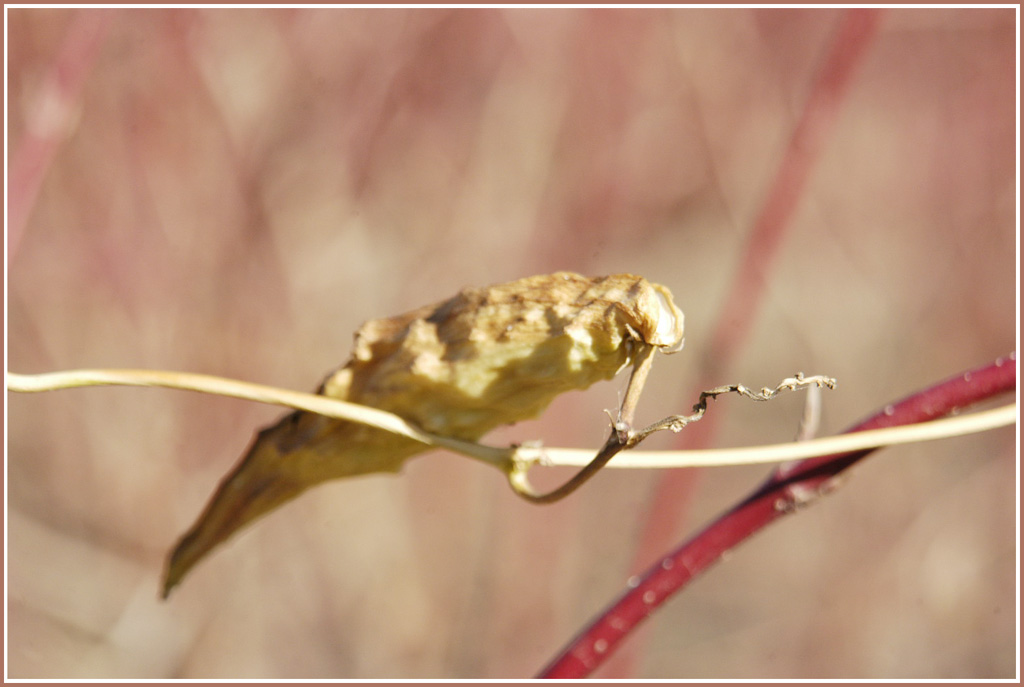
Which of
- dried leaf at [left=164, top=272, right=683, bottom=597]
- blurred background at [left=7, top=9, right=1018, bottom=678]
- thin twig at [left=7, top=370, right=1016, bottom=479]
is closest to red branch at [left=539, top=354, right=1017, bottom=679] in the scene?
thin twig at [left=7, top=370, right=1016, bottom=479]

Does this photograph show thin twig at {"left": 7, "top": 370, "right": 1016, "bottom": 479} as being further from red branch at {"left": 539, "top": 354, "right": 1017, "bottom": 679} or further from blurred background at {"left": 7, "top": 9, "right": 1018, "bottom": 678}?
blurred background at {"left": 7, "top": 9, "right": 1018, "bottom": 678}

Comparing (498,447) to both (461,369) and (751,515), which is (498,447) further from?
(751,515)

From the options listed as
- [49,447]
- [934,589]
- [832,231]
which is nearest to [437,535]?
[49,447]

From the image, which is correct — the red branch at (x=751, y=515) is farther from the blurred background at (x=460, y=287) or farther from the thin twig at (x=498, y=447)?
the blurred background at (x=460, y=287)

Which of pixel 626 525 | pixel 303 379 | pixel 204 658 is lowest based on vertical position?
pixel 204 658

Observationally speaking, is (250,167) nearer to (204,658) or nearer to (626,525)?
(204,658)

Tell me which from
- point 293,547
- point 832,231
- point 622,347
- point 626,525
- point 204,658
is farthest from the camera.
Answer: point 832,231
